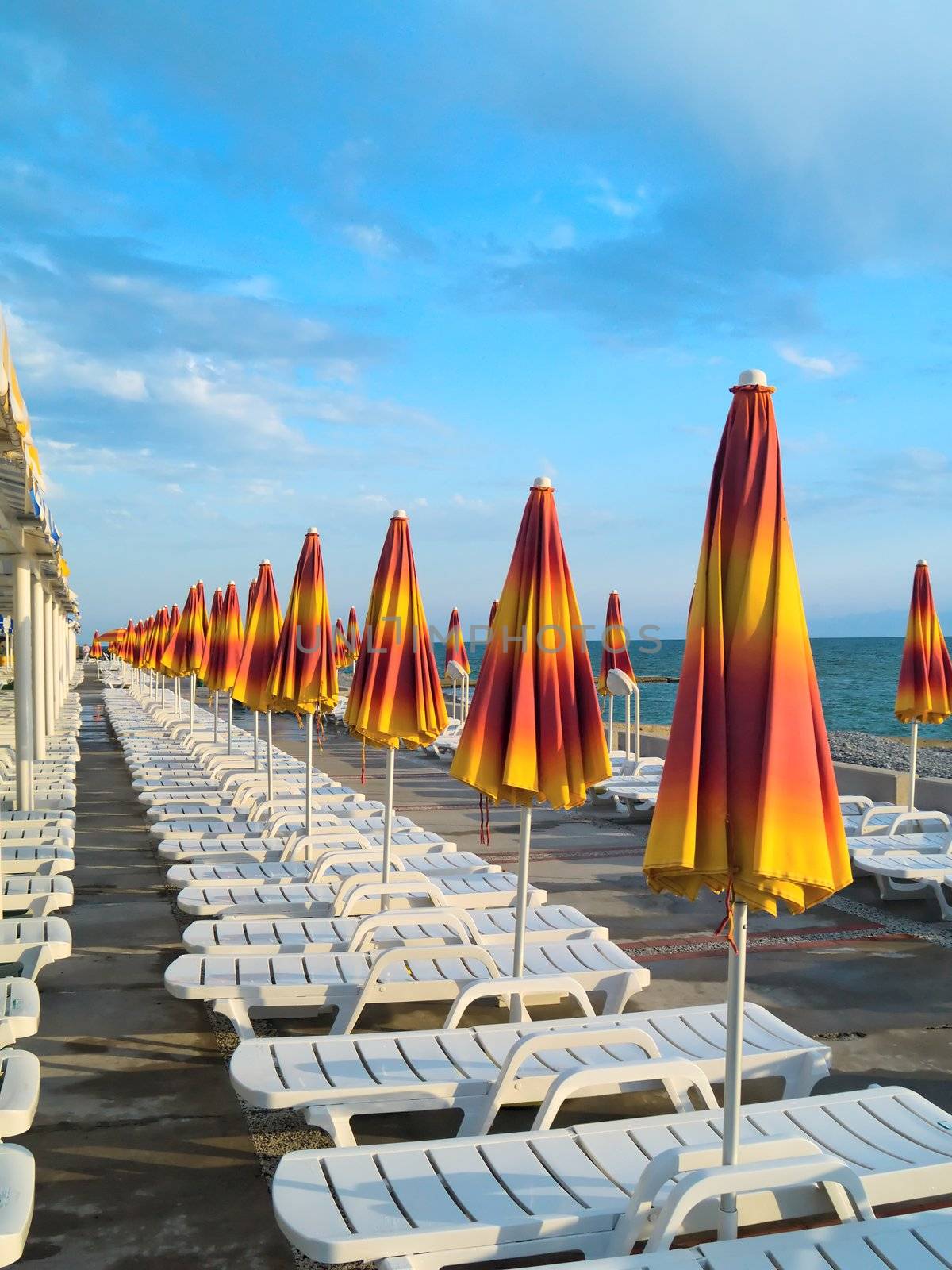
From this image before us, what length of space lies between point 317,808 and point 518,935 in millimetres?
4942

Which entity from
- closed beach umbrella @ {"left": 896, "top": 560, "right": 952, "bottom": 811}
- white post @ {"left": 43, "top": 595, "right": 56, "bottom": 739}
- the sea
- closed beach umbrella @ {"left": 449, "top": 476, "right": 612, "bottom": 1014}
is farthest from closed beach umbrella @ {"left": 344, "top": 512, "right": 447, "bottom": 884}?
the sea

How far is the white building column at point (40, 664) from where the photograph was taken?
11539 millimetres

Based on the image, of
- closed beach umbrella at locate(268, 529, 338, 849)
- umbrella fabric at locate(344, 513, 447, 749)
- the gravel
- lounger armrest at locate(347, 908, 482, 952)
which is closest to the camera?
lounger armrest at locate(347, 908, 482, 952)

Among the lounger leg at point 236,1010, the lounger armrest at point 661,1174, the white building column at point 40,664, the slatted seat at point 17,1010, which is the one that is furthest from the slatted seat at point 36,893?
the white building column at point 40,664

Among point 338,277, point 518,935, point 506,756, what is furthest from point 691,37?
point 338,277

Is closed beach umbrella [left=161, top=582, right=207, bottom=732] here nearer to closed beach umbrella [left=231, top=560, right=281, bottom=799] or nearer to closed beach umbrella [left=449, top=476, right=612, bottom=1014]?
closed beach umbrella [left=231, top=560, right=281, bottom=799]

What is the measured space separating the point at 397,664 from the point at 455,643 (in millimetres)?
14102

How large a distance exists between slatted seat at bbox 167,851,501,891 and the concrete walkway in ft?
1.40

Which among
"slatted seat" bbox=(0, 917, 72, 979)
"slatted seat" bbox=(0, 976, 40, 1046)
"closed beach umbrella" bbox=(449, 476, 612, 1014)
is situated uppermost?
"closed beach umbrella" bbox=(449, 476, 612, 1014)

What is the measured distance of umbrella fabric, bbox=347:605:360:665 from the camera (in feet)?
79.2

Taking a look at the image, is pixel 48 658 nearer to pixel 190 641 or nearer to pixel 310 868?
pixel 190 641

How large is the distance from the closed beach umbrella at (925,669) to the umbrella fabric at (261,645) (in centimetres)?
557

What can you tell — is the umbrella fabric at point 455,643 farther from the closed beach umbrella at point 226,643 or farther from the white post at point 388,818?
the white post at point 388,818

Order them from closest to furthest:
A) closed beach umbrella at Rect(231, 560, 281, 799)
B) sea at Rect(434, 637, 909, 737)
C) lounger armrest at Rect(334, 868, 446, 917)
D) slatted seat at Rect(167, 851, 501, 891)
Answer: lounger armrest at Rect(334, 868, 446, 917) < slatted seat at Rect(167, 851, 501, 891) < closed beach umbrella at Rect(231, 560, 281, 799) < sea at Rect(434, 637, 909, 737)
